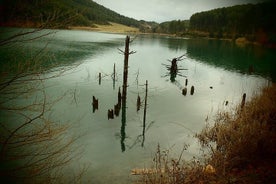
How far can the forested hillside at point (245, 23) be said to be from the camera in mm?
115188

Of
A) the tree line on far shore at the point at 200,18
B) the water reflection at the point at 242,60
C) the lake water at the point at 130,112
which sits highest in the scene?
the tree line on far shore at the point at 200,18

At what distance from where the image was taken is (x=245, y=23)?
137125 millimetres

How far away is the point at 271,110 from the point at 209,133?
17.1ft

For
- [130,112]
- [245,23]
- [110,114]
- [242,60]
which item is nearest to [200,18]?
[245,23]

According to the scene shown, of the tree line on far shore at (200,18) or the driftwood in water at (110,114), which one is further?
the driftwood in water at (110,114)

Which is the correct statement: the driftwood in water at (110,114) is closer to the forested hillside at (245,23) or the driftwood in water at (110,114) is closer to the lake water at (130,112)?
the lake water at (130,112)

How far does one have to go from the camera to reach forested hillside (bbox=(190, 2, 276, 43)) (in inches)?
4535

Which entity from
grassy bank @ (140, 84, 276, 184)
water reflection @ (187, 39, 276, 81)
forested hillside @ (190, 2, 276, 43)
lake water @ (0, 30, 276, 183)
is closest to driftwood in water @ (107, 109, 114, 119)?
lake water @ (0, 30, 276, 183)

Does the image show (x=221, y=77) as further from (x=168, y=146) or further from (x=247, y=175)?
(x=247, y=175)

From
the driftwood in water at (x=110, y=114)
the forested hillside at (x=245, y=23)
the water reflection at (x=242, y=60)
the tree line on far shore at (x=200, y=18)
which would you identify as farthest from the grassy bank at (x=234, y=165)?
the forested hillside at (x=245, y=23)

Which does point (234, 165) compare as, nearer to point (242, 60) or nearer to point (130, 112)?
point (130, 112)

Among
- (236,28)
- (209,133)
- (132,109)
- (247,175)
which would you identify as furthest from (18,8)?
(236,28)

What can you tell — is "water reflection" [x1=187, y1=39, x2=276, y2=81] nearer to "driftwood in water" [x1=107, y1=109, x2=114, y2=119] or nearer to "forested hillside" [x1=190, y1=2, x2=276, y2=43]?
"driftwood in water" [x1=107, y1=109, x2=114, y2=119]

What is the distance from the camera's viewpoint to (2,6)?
501 centimetres
